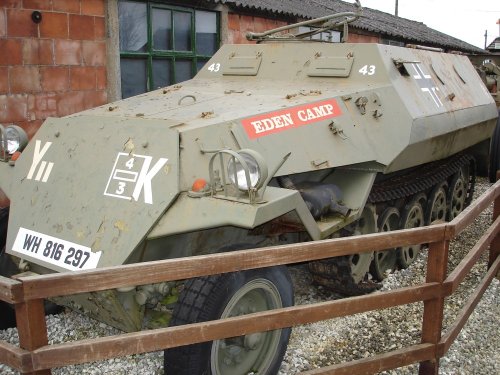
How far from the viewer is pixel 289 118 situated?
3.94 metres

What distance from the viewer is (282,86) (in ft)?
15.9

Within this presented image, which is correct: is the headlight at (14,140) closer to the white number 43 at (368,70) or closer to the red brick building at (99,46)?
the red brick building at (99,46)

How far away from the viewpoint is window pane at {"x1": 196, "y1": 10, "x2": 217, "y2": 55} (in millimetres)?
9336

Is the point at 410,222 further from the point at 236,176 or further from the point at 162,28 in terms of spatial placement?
the point at 162,28

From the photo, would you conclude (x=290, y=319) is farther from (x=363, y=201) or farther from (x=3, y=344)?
(x=363, y=201)

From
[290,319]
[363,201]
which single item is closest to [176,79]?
[363,201]

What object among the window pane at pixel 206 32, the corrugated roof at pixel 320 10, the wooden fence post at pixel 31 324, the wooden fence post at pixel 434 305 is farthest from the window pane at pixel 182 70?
the wooden fence post at pixel 31 324

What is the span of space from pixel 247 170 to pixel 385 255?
282cm

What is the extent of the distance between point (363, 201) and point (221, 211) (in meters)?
1.60

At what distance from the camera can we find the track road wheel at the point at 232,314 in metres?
2.91

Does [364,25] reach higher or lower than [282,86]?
higher

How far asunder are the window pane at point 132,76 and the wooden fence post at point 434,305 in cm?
610

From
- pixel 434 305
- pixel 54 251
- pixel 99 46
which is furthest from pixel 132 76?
pixel 434 305

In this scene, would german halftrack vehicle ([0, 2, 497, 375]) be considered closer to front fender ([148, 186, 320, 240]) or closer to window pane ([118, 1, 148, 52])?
front fender ([148, 186, 320, 240])
